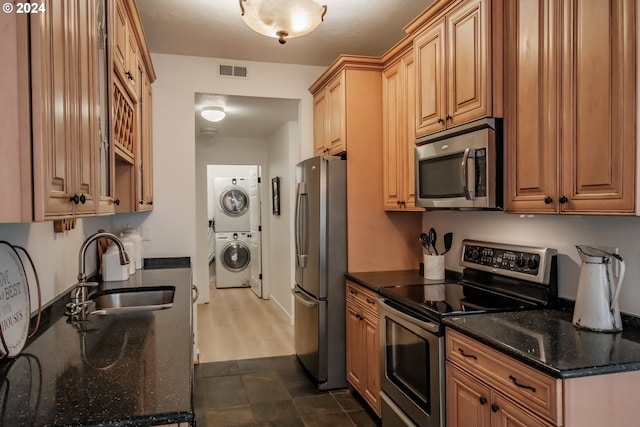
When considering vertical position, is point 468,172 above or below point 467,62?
below

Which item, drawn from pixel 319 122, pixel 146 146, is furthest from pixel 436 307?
pixel 146 146

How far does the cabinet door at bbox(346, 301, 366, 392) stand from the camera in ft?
9.71

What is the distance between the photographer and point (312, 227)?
329 centimetres

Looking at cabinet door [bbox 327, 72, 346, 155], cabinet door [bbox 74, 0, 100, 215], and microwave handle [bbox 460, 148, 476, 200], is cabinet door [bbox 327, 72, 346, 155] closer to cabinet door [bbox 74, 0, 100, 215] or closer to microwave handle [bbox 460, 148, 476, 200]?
microwave handle [bbox 460, 148, 476, 200]

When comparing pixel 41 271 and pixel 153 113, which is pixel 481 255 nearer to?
pixel 41 271

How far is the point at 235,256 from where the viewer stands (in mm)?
7645

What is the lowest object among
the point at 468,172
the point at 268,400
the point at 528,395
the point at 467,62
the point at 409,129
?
the point at 268,400

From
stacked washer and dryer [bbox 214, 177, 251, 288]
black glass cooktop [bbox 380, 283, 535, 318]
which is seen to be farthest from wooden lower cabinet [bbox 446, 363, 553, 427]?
stacked washer and dryer [bbox 214, 177, 251, 288]

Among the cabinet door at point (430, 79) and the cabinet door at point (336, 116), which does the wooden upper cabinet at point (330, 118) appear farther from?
the cabinet door at point (430, 79)

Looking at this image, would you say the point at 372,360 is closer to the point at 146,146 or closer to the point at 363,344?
the point at 363,344

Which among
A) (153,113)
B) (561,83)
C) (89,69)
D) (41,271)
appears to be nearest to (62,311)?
(41,271)

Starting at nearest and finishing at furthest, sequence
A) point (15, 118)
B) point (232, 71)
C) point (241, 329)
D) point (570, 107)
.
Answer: point (15, 118) → point (570, 107) → point (232, 71) → point (241, 329)

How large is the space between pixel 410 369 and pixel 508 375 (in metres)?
0.77

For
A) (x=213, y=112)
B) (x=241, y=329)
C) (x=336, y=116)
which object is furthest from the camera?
(x=241, y=329)
